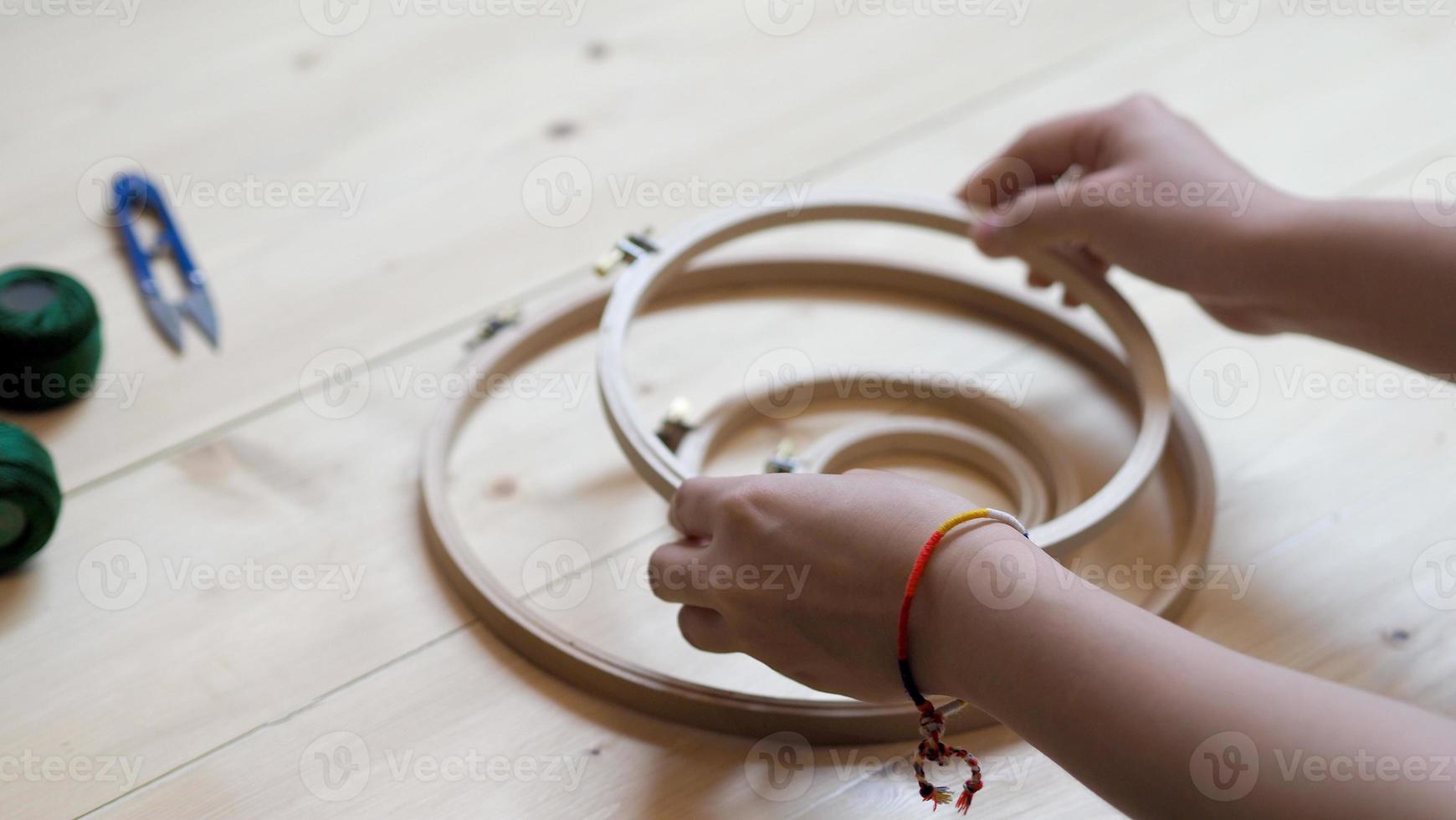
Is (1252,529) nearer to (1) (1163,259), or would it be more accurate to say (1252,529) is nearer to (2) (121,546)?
(1) (1163,259)

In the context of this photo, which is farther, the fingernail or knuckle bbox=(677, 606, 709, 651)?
the fingernail

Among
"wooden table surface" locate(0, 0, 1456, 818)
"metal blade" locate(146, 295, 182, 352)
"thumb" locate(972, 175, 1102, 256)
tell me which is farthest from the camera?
"metal blade" locate(146, 295, 182, 352)

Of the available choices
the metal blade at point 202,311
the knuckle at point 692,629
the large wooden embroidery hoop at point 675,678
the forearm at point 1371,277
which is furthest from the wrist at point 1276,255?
the metal blade at point 202,311

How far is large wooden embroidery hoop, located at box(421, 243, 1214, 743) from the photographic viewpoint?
0.70 meters

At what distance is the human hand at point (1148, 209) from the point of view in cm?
79

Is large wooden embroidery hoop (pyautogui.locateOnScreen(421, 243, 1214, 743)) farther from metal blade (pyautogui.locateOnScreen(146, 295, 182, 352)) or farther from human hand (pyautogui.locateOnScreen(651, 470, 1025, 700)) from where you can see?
metal blade (pyautogui.locateOnScreen(146, 295, 182, 352))

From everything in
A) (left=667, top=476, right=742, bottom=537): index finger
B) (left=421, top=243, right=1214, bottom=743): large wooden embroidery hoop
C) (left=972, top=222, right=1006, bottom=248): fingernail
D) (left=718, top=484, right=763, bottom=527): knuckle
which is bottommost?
(left=421, top=243, right=1214, bottom=743): large wooden embroidery hoop

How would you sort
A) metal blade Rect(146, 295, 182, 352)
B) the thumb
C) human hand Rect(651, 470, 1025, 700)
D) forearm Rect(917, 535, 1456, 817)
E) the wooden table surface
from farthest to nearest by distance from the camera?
metal blade Rect(146, 295, 182, 352) < the thumb < the wooden table surface < human hand Rect(651, 470, 1025, 700) < forearm Rect(917, 535, 1456, 817)

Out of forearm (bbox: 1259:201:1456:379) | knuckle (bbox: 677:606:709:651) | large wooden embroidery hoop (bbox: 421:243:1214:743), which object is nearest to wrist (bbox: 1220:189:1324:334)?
forearm (bbox: 1259:201:1456:379)

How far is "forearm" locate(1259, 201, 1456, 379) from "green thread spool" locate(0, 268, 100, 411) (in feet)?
2.48

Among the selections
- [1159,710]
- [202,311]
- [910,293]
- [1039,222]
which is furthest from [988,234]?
[202,311]

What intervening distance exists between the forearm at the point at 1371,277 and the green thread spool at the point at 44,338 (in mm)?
756

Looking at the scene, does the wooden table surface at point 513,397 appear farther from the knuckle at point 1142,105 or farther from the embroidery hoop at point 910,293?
the knuckle at point 1142,105

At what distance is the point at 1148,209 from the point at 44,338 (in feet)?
2.32
